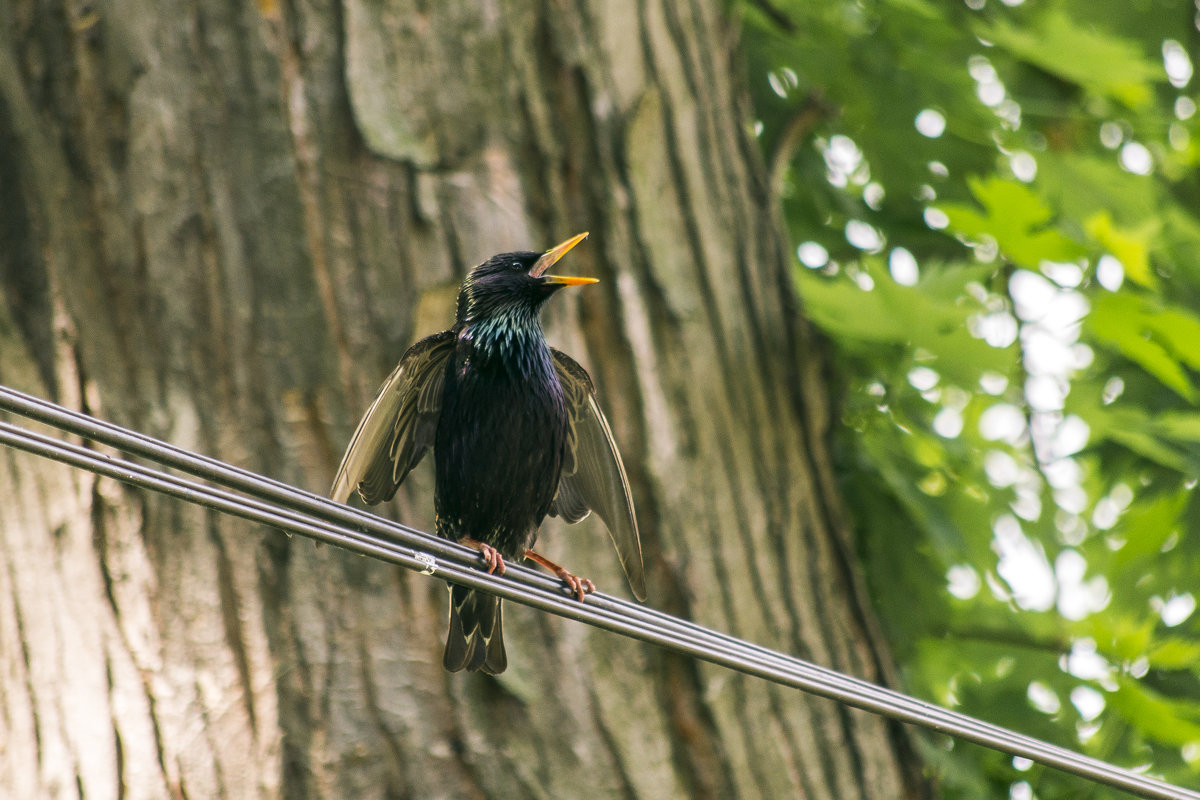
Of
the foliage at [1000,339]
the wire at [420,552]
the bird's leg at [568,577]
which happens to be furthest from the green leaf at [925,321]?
the wire at [420,552]

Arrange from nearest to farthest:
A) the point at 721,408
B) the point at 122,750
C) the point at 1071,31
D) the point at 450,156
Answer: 1. the point at 122,750
2. the point at 450,156
3. the point at 721,408
4. the point at 1071,31

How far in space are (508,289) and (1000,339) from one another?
174 centimetres

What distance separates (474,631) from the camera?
2562 mm

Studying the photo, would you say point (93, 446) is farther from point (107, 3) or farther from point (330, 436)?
point (107, 3)

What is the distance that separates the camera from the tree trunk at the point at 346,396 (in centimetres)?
253

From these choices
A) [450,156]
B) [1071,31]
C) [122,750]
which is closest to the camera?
[122,750]

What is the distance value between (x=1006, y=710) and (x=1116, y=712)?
33 cm

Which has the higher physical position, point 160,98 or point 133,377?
point 160,98

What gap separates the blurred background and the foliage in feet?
0.06

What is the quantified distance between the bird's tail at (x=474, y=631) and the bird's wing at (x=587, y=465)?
0.32 m

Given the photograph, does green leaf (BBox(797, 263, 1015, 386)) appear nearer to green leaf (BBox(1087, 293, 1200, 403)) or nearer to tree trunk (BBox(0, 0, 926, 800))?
green leaf (BBox(1087, 293, 1200, 403))

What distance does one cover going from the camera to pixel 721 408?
3.17 meters

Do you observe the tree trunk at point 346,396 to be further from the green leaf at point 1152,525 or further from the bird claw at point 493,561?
the green leaf at point 1152,525

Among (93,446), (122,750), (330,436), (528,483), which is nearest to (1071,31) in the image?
(528,483)
